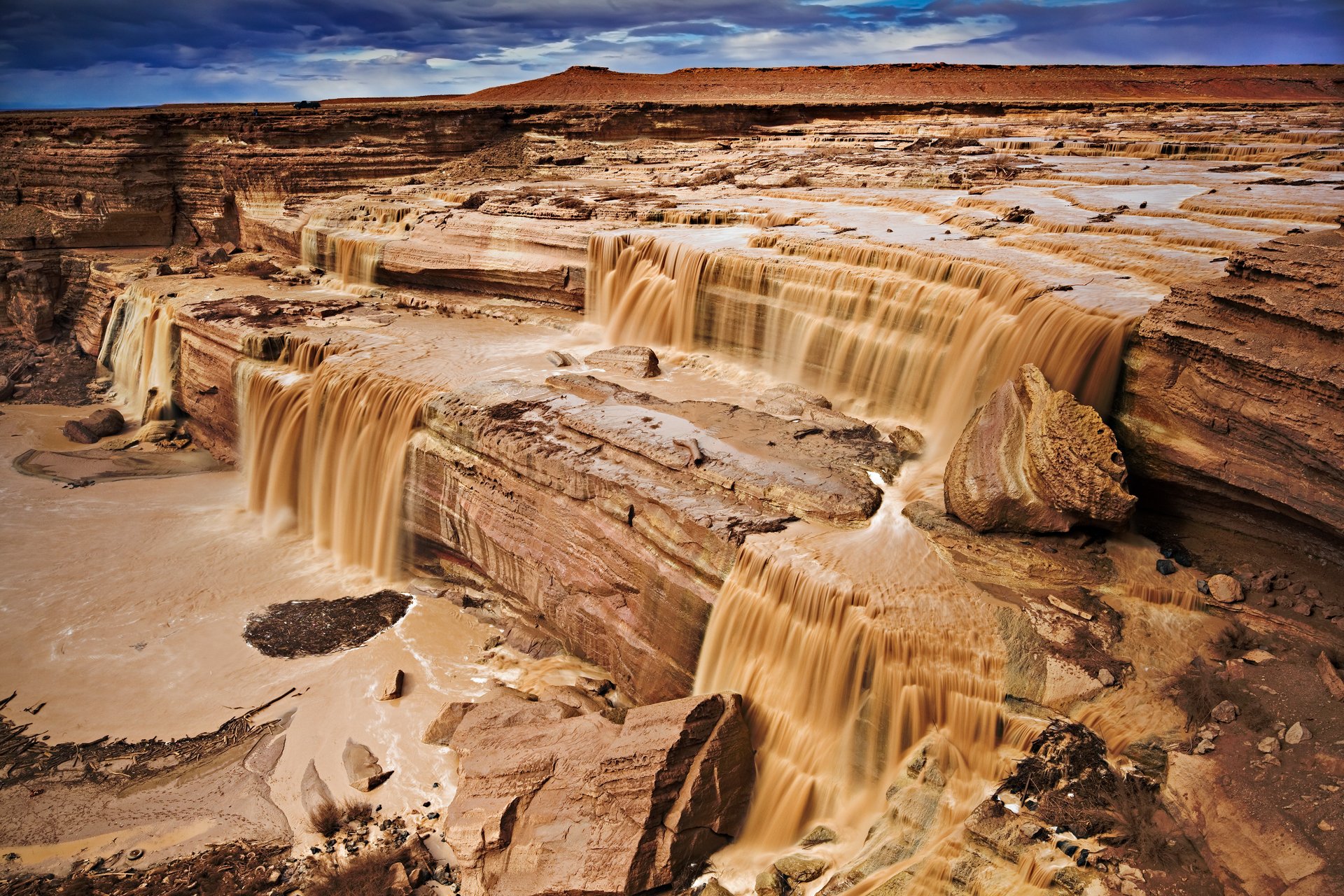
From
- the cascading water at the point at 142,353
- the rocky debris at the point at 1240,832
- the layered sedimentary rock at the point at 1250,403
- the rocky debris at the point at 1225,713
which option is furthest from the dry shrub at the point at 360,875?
the cascading water at the point at 142,353

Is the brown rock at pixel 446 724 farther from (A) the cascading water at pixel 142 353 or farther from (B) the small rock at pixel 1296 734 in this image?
(A) the cascading water at pixel 142 353

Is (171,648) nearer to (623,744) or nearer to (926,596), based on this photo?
(623,744)

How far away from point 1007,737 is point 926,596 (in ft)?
4.08

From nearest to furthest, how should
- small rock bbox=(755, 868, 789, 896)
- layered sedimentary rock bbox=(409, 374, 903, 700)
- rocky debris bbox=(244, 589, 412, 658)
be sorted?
small rock bbox=(755, 868, 789, 896), layered sedimentary rock bbox=(409, 374, 903, 700), rocky debris bbox=(244, 589, 412, 658)

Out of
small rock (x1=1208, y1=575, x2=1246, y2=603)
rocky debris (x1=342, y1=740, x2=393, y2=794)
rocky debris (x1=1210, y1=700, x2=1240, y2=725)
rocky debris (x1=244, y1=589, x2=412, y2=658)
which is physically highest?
small rock (x1=1208, y1=575, x2=1246, y2=603)

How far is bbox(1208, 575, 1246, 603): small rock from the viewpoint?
22.3 ft

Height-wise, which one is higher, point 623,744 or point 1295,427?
point 1295,427

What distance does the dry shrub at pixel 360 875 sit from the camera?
642 centimetres

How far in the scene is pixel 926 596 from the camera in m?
6.92

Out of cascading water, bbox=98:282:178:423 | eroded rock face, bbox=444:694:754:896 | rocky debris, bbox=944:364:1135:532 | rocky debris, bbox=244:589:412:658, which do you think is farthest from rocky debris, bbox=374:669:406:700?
cascading water, bbox=98:282:178:423

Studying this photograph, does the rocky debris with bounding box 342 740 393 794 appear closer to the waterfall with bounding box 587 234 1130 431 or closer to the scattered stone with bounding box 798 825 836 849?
the scattered stone with bounding box 798 825 836 849

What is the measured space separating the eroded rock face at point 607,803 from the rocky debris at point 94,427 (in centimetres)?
1227

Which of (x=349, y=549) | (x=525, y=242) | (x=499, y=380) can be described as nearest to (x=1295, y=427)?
(x=499, y=380)

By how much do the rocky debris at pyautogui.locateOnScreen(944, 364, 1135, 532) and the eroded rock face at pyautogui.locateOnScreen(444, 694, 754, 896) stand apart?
285cm
